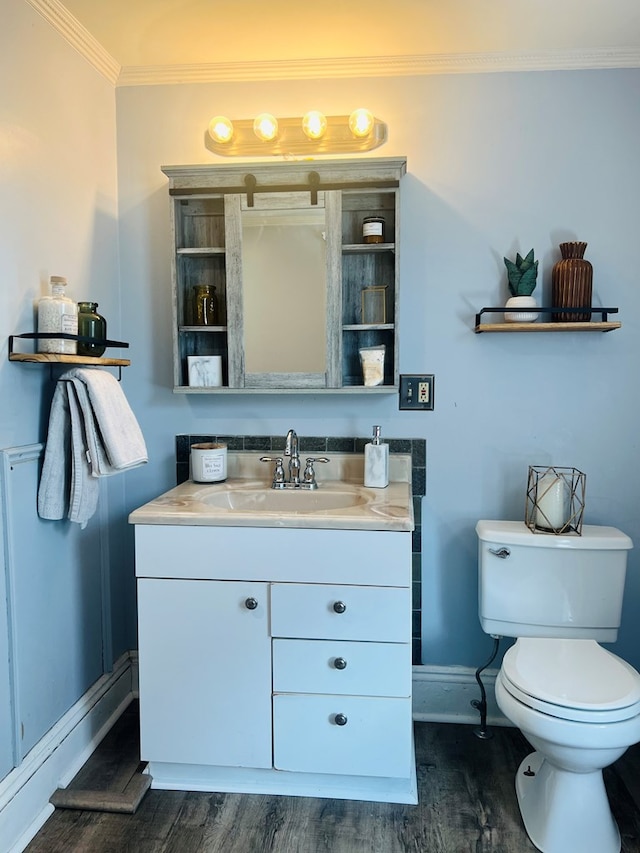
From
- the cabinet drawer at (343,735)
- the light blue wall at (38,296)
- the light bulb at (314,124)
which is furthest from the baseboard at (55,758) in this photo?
the light bulb at (314,124)

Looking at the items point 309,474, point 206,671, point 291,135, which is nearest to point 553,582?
point 309,474

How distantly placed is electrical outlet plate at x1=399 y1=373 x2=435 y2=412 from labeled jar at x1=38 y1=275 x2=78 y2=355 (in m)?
1.08

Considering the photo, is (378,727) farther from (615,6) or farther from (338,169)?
(615,6)

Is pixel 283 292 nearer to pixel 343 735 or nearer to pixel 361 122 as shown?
pixel 361 122

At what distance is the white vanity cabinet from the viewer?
5.29 feet

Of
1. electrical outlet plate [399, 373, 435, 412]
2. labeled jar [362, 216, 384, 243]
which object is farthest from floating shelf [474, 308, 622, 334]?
labeled jar [362, 216, 384, 243]

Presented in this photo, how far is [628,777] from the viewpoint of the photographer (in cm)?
179

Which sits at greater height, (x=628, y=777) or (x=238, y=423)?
(x=238, y=423)

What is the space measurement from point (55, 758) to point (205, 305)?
58.1 inches

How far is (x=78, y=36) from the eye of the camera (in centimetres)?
179

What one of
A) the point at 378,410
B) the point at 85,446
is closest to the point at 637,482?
the point at 378,410

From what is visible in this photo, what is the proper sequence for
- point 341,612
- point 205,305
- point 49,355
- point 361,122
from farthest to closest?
point 205,305 < point 361,122 < point 341,612 < point 49,355

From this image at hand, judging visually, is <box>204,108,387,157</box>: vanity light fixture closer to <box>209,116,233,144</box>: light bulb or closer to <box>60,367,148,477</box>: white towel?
<box>209,116,233,144</box>: light bulb

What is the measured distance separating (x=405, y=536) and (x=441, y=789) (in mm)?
821
